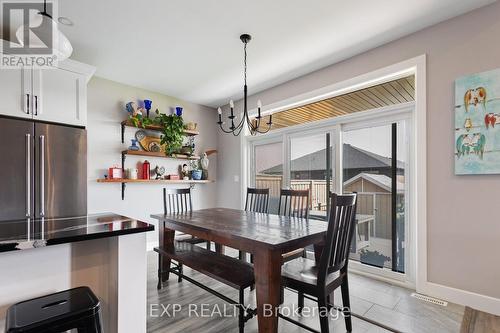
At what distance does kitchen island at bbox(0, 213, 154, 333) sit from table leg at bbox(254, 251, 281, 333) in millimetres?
735

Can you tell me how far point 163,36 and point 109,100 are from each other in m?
1.80

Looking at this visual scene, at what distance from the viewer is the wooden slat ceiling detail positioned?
9.70 feet

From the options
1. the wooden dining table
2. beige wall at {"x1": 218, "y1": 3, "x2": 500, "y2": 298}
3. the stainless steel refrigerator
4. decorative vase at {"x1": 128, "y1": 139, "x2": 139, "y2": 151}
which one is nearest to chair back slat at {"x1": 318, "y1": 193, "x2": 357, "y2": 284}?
the wooden dining table

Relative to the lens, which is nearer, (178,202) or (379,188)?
(379,188)

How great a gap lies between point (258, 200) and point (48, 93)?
9.05 feet

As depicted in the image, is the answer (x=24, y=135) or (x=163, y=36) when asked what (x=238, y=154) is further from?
(x=24, y=135)

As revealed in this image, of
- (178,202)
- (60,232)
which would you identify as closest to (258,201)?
(178,202)

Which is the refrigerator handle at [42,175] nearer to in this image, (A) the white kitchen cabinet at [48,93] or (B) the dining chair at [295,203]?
(A) the white kitchen cabinet at [48,93]

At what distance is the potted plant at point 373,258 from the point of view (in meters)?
3.08

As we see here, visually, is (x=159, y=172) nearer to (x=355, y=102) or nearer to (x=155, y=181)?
(x=155, y=181)

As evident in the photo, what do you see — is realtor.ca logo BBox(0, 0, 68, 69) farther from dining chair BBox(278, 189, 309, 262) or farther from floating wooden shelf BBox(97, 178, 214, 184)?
dining chair BBox(278, 189, 309, 262)

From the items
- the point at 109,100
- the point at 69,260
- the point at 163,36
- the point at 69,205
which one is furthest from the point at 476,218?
the point at 109,100

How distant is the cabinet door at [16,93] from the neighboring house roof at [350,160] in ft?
11.5

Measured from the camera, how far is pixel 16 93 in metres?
2.64
